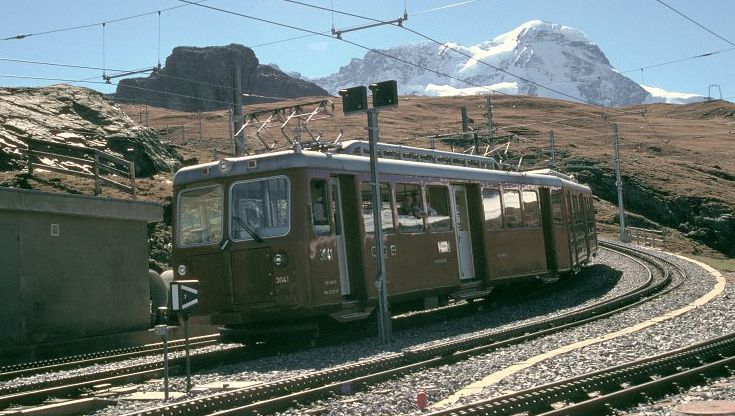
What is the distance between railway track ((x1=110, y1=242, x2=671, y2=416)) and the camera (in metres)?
8.86

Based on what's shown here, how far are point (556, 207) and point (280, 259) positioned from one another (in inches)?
464

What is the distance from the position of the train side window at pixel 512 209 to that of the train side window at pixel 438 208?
9.04 ft

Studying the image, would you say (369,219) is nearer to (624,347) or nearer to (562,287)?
(624,347)

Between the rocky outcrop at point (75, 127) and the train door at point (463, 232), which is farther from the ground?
the rocky outcrop at point (75, 127)

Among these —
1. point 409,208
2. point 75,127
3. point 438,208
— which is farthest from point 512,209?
point 75,127


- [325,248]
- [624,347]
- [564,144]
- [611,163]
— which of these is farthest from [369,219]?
[564,144]

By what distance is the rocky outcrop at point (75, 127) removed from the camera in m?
32.9

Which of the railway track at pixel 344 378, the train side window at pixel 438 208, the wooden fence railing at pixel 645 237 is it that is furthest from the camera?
the wooden fence railing at pixel 645 237

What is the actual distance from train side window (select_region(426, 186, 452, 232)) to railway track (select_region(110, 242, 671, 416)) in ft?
9.27

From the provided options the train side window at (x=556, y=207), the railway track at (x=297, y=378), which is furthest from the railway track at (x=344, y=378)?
the train side window at (x=556, y=207)

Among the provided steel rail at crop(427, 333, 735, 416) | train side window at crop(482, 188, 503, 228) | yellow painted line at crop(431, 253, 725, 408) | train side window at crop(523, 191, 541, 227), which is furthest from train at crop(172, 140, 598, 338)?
steel rail at crop(427, 333, 735, 416)

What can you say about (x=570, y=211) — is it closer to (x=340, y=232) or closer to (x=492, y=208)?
(x=492, y=208)

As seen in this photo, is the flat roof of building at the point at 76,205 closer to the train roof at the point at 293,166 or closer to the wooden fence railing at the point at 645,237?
the train roof at the point at 293,166

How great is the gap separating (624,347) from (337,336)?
5.16m
